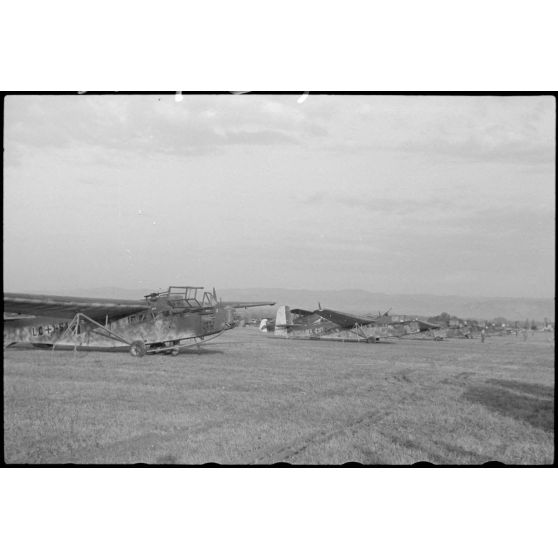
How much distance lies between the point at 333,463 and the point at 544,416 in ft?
8.35

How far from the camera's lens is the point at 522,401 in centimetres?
550

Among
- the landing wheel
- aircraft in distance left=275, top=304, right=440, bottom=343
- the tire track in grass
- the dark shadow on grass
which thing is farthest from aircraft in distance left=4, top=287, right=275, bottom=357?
the dark shadow on grass

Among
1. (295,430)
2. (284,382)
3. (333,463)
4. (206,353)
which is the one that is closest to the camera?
(333,463)

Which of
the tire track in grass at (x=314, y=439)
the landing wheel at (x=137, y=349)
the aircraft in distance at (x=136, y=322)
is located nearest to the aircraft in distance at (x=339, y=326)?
the aircraft in distance at (x=136, y=322)

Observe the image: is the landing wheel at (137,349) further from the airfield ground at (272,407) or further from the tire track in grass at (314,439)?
the tire track in grass at (314,439)

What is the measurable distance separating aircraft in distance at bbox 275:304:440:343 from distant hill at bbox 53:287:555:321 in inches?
5.3

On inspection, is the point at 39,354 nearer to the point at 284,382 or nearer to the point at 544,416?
the point at 284,382

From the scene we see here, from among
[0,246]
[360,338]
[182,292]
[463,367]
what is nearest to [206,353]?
[182,292]

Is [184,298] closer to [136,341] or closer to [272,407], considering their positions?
[136,341]

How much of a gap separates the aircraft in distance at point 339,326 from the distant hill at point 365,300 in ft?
0.44

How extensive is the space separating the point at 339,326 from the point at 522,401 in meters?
2.69

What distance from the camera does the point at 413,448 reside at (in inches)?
199

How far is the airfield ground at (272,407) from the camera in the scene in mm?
4984

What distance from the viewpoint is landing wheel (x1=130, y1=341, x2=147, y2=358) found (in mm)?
6236
